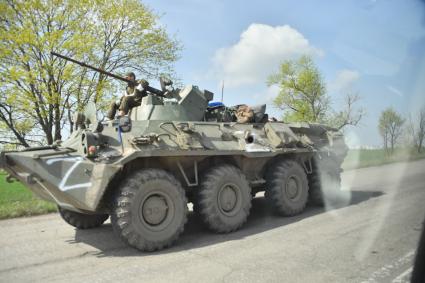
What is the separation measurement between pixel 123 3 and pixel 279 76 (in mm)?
11560

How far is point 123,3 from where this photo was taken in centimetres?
2344

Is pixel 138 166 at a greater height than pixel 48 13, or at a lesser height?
lesser

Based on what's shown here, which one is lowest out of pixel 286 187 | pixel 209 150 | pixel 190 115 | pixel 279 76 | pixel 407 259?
pixel 407 259

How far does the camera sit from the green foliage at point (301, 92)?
2427 centimetres

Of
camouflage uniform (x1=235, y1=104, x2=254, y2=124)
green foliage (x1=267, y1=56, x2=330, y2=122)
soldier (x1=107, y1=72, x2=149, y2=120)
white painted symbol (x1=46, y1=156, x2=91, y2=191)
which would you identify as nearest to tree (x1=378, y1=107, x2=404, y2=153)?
camouflage uniform (x1=235, y1=104, x2=254, y2=124)

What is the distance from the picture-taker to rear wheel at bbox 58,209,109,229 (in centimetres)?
812

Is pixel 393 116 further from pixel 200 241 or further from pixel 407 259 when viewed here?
pixel 200 241

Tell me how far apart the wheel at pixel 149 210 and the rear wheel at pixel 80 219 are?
189 cm

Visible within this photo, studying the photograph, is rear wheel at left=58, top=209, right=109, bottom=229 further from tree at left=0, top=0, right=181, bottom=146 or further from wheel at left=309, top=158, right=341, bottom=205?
tree at left=0, top=0, right=181, bottom=146

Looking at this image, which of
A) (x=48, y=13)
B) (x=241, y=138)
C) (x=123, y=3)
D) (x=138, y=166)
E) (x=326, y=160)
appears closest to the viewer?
(x=138, y=166)

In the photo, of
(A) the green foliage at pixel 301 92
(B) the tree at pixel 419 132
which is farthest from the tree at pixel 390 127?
(A) the green foliage at pixel 301 92

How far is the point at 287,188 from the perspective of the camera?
8.97 metres

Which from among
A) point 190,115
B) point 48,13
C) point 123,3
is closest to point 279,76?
point 123,3

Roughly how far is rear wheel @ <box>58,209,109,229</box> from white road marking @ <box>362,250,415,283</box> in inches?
195
